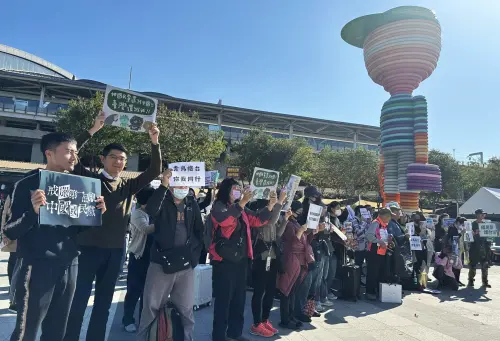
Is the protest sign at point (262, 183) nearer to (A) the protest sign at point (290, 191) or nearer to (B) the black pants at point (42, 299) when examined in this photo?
(A) the protest sign at point (290, 191)

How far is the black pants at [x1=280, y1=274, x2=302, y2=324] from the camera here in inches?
187

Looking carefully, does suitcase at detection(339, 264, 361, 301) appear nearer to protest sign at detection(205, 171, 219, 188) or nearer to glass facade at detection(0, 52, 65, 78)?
protest sign at detection(205, 171, 219, 188)

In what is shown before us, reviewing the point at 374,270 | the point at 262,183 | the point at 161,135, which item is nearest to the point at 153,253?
the point at 262,183

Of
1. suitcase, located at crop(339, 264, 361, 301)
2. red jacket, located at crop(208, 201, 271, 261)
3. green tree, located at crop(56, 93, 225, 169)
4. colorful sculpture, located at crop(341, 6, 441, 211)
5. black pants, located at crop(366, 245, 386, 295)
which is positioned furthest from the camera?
green tree, located at crop(56, 93, 225, 169)

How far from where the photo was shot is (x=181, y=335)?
10.8 ft

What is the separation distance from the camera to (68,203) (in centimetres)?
258

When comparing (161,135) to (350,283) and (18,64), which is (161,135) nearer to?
(350,283)

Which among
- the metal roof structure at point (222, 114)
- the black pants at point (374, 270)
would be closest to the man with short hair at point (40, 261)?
the black pants at point (374, 270)

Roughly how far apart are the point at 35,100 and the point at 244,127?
937 inches

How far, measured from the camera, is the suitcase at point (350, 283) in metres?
6.61

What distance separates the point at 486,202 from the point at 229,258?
678 inches

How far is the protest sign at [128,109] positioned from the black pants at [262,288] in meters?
2.16

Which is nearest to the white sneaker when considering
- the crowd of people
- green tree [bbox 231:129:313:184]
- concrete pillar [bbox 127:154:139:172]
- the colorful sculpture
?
the crowd of people

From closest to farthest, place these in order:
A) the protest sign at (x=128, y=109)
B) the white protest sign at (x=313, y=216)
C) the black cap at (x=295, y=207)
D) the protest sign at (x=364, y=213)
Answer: the protest sign at (x=128, y=109) → the white protest sign at (x=313, y=216) → the black cap at (x=295, y=207) → the protest sign at (x=364, y=213)
